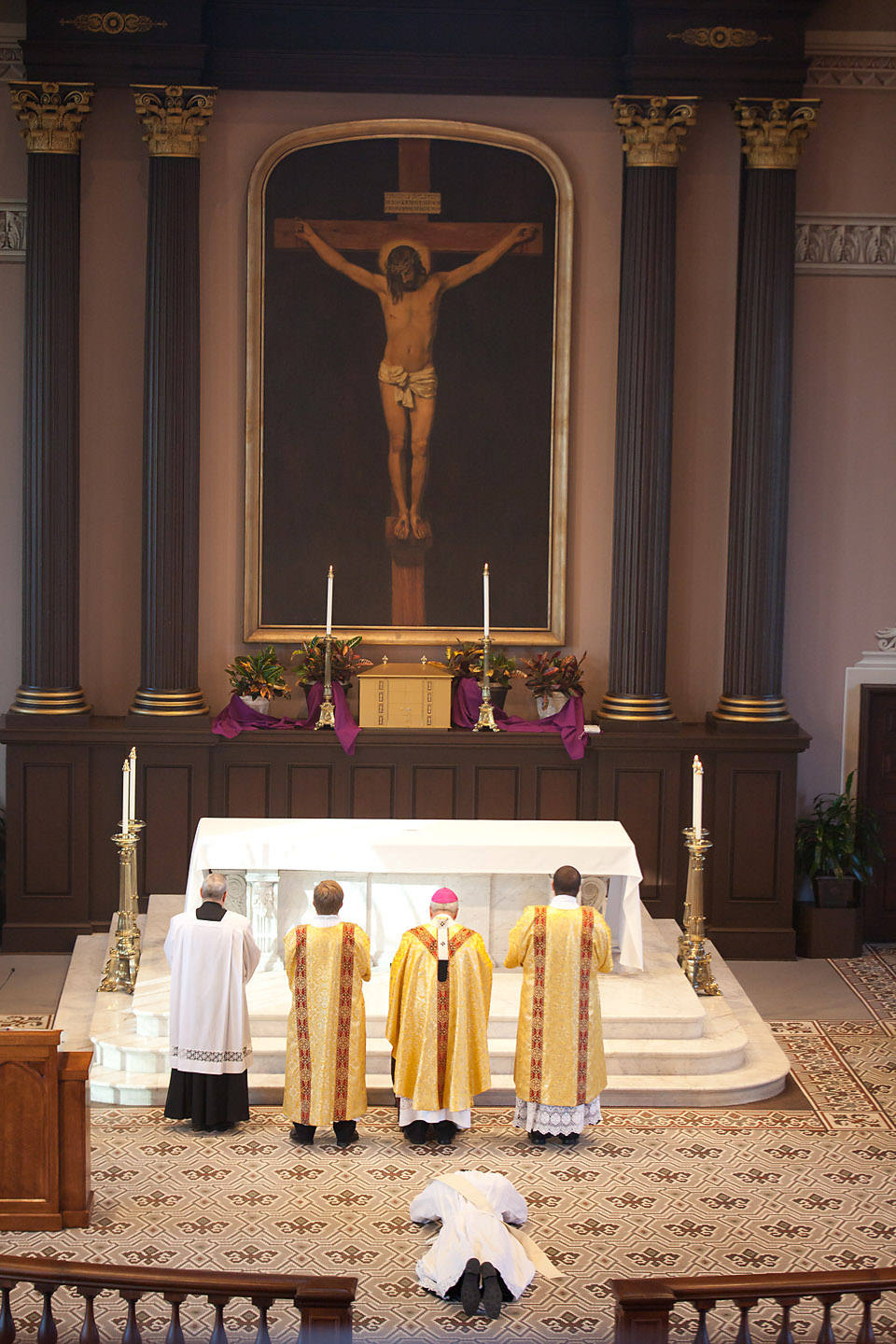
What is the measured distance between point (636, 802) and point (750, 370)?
305cm

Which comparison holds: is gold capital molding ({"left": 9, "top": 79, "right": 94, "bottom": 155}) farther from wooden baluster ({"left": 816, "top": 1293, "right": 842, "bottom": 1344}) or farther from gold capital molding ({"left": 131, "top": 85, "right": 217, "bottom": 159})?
wooden baluster ({"left": 816, "top": 1293, "right": 842, "bottom": 1344})

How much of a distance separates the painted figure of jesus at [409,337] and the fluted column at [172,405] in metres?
0.91

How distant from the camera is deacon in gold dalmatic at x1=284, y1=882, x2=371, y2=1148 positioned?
6957mm

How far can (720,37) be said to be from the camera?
10.2 m

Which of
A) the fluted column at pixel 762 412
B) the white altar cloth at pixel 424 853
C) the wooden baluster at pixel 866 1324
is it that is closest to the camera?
the wooden baluster at pixel 866 1324

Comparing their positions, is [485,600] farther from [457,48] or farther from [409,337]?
[457,48]

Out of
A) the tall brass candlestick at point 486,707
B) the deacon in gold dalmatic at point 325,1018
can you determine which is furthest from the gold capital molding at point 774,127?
the deacon in gold dalmatic at point 325,1018

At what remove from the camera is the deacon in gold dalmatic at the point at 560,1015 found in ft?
23.3

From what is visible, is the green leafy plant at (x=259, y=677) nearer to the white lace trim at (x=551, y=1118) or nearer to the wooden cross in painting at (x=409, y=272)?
the wooden cross in painting at (x=409, y=272)

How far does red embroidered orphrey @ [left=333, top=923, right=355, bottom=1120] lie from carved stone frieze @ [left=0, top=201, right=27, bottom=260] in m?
5.92

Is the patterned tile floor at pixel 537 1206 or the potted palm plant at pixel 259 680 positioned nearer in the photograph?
the patterned tile floor at pixel 537 1206

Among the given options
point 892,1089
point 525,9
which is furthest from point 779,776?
point 525,9

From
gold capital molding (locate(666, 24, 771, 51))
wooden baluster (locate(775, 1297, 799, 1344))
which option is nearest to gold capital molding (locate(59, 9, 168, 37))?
gold capital molding (locate(666, 24, 771, 51))

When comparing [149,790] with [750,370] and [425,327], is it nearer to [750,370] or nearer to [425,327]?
[425,327]
